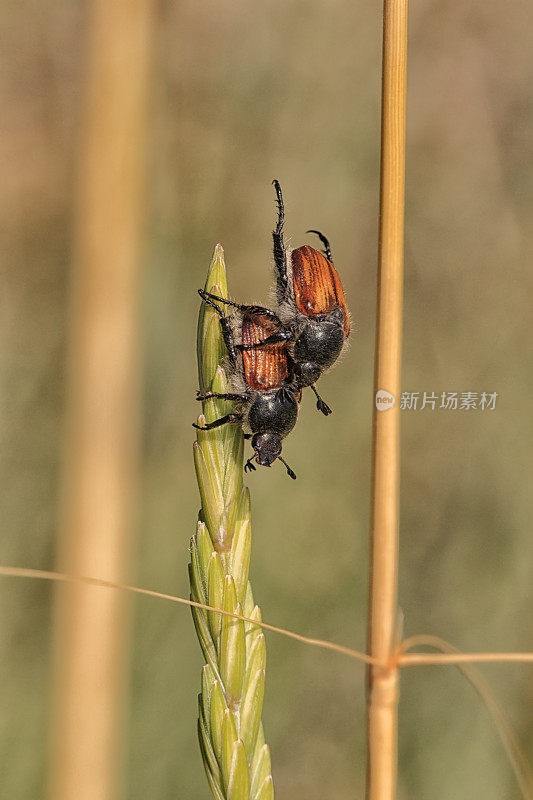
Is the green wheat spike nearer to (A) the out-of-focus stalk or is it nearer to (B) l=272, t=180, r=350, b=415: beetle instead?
(B) l=272, t=180, r=350, b=415: beetle

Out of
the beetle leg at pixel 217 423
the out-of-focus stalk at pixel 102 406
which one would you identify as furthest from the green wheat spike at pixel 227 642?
the out-of-focus stalk at pixel 102 406

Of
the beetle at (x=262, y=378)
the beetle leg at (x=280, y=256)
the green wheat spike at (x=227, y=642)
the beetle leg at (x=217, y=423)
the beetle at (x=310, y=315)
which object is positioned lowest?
the green wheat spike at (x=227, y=642)

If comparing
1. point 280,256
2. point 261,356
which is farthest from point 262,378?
A: point 280,256

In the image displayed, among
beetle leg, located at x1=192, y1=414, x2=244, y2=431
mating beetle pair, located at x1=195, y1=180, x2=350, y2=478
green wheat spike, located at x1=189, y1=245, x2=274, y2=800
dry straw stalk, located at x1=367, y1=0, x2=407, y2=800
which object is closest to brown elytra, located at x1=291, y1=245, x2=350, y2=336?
mating beetle pair, located at x1=195, y1=180, x2=350, y2=478

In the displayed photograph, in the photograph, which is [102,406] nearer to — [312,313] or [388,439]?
[312,313]

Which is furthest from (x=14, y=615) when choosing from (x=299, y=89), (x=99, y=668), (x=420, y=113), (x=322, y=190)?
(x=420, y=113)

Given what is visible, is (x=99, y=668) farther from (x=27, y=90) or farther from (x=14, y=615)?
(x=27, y=90)

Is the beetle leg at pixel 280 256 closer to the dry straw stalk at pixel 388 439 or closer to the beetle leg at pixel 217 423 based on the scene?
the beetle leg at pixel 217 423

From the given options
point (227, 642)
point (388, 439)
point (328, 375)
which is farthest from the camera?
point (328, 375)
